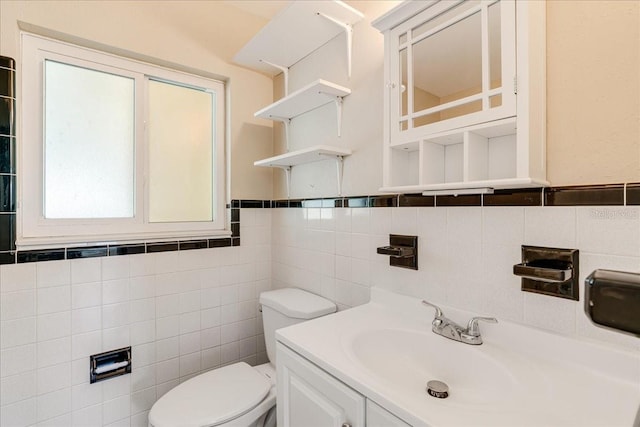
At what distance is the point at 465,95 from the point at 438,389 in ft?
2.88

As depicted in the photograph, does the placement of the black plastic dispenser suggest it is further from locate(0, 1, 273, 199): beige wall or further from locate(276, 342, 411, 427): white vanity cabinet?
locate(0, 1, 273, 199): beige wall

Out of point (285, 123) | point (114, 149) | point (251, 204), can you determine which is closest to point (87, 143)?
point (114, 149)

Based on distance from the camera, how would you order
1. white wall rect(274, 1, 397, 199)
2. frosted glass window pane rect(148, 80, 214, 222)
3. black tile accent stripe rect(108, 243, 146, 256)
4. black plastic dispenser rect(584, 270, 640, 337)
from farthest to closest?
frosted glass window pane rect(148, 80, 214, 222) → black tile accent stripe rect(108, 243, 146, 256) → white wall rect(274, 1, 397, 199) → black plastic dispenser rect(584, 270, 640, 337)

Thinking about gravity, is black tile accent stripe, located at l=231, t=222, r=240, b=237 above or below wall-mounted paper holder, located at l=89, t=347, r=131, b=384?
above

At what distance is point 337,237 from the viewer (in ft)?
5.16

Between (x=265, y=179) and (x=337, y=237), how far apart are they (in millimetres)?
732

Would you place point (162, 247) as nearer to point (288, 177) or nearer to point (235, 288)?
point (235, 288)

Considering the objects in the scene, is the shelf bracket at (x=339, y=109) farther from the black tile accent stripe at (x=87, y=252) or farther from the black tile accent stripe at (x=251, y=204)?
the black tile accent stripe at (x=87, y=252)

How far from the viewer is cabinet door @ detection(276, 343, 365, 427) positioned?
0.83 meters

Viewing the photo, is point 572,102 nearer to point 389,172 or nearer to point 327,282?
point 389,172

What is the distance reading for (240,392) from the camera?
4.47ft

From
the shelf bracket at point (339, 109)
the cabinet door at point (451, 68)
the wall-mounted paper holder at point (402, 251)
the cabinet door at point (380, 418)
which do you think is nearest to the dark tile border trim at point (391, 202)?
the wall-mounted paper holder at point (402, 251)

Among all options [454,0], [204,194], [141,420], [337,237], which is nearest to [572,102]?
[454,0]

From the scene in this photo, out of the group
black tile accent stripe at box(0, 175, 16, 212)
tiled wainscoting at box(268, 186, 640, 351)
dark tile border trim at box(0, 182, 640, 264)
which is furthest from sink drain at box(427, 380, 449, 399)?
black tile accent stripe at box(0, 175, 16, 212)
